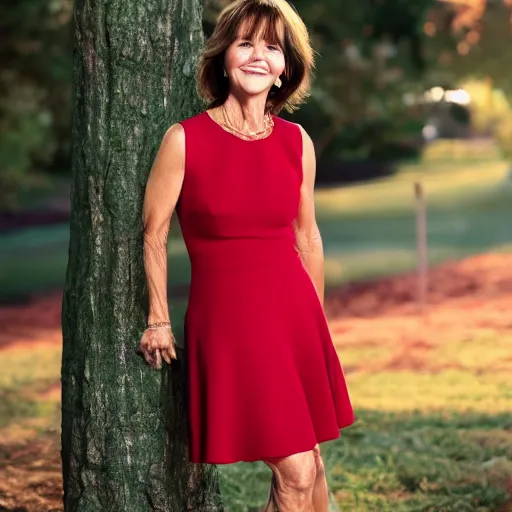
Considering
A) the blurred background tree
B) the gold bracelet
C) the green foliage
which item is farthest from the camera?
the green foliage

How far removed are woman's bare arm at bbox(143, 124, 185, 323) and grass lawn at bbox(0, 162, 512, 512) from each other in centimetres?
187

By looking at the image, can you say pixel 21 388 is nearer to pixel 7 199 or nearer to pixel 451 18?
pixel 451 18

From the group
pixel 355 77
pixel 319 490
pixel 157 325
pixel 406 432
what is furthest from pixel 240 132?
pixel 355 77

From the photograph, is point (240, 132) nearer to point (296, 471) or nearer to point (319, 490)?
point (296, 471)

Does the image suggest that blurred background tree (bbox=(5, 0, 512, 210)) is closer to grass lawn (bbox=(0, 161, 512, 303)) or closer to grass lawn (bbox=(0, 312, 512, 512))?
grass lawn (bbox=(0, 161, 512, 303))

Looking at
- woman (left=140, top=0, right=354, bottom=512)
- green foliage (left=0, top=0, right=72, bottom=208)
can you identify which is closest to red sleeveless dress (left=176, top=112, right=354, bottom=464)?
woman (left=140, top=0, right=354, bottom=512)

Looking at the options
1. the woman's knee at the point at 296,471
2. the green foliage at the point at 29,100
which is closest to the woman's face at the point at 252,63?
the woman's knee at the point at 296,471

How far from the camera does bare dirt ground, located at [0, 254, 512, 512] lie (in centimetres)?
892

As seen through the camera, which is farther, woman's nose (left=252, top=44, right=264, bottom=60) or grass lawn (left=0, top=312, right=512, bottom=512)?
grass lawn (left=0, top=312, right=512, bottom=512)

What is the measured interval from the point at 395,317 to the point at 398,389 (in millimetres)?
3866

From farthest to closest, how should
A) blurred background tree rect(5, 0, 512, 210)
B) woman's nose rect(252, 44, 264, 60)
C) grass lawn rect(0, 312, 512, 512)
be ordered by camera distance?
blurred background tree rect(5, 0, 512, 210)
grass lawn rect(0, 312, 512, 512)
woman's nose rect(252, 44, 264, 60)

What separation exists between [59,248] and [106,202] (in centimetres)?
1368

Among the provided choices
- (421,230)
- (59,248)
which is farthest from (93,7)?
(59,248)

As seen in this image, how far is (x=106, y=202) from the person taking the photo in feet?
12.9
